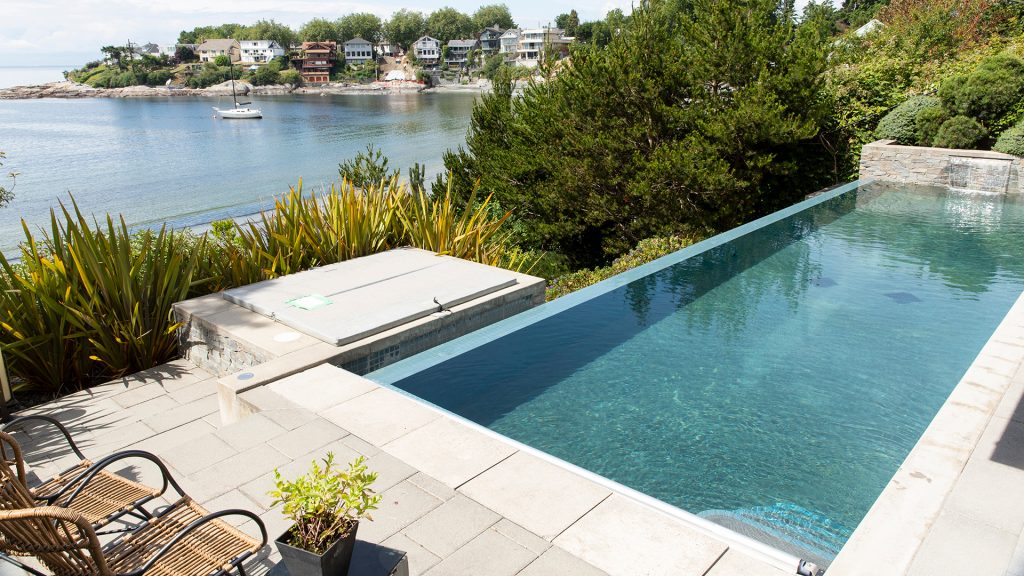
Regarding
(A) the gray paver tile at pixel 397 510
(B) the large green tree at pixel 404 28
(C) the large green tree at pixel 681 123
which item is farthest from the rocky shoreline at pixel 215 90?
(A) the gray paver tile at pixel 397 510

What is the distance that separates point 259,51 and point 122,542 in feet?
383

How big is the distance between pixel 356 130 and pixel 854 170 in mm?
38878

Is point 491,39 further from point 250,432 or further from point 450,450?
point 450,450

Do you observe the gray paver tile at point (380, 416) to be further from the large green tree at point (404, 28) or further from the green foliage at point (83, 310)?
the large green tree at point (404, 28)

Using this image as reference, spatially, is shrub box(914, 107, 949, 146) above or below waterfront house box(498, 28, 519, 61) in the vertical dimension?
below

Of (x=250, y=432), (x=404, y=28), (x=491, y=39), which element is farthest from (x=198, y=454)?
(x=491, y=39)

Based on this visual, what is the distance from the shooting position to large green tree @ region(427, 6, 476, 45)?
115 m

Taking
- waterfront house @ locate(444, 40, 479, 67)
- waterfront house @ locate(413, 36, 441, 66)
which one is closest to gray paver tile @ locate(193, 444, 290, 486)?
waterfront house @ locate(444, 40, 479, 67)

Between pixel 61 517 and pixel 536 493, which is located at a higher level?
pixel 61 517

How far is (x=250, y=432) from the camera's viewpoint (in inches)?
135

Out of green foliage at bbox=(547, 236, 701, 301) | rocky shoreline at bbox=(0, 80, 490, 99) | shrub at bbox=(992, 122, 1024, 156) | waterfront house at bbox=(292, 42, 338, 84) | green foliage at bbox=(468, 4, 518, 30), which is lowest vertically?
green foliage at bbox=(547, 236, 701, 301)

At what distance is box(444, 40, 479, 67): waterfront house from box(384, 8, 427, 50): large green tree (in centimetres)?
657

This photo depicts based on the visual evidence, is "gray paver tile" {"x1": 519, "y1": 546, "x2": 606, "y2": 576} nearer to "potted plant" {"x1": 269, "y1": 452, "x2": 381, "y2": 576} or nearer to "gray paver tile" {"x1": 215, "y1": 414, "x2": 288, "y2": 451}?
"potted plant" {"x1": 269, "y1": 452, "x2": 381, "y2": 576}

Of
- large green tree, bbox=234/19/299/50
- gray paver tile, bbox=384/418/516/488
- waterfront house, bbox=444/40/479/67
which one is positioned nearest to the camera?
gray paver tile, bbox=384/418/516/488
